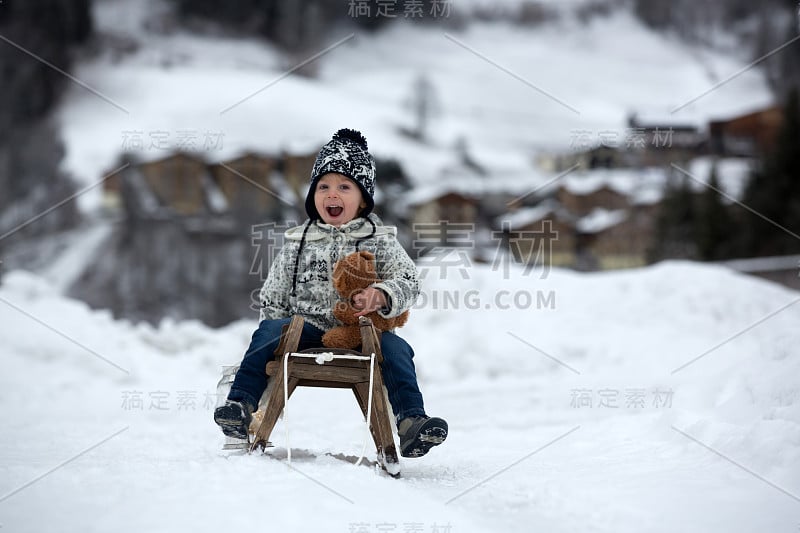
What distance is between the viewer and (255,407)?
99.8 inches

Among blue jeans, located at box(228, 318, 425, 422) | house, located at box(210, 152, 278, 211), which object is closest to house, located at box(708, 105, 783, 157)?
house, located at box(210, 152, 278, 211)

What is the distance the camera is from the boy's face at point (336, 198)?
2.68m

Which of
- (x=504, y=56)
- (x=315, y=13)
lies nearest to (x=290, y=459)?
(x=315, y=13)

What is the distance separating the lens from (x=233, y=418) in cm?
238

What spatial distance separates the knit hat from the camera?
105 inches

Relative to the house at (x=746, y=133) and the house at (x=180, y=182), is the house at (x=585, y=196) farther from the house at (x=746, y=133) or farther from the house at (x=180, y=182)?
the house at (x=180, y=182)

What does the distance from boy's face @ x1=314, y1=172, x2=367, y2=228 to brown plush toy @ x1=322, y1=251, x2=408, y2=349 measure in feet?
0.85

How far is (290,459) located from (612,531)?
3.76ft

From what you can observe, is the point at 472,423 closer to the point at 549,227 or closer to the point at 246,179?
the point at 549,227

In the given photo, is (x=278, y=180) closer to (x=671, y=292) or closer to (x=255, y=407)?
(x=671, y=292)

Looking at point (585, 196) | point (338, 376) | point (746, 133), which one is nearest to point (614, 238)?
point (585, 196)

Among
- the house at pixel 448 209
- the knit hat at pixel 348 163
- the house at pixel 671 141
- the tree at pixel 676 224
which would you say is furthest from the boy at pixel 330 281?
the house at pixel 671 141

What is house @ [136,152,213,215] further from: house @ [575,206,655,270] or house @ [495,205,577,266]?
house @ [575,206,655,270]

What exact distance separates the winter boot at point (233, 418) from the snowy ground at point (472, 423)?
0.42 ft
